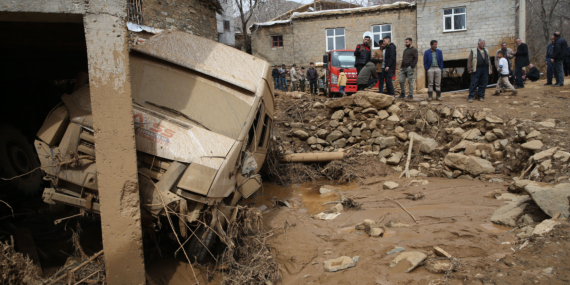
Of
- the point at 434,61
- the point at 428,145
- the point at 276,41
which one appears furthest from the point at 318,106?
the point at 276,41

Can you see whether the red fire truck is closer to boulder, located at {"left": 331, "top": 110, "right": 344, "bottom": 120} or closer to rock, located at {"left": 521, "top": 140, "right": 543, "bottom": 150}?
boulder, located at {"left": 331, "top": 110, "right": 344, "bottom": 120}

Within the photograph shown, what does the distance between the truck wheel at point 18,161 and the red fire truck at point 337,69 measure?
32.5ft

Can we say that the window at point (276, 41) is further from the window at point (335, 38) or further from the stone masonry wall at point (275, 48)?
the window at point (335, 38)

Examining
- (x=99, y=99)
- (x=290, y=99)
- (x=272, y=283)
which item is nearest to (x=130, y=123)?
(x=99, y=99)

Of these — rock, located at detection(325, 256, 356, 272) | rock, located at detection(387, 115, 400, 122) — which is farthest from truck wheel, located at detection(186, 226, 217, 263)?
rock, located at detection(387, 115, 400, 122)

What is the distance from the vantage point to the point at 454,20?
20.4 m

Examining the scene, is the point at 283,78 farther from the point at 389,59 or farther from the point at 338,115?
the point at 389,59

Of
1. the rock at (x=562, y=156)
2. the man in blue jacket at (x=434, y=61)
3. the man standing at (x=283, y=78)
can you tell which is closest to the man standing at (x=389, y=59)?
the man in blue jacket at (x=434, y=61)

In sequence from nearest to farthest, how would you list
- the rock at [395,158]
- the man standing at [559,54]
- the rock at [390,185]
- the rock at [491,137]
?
the rock at [390,185] → the rock at [491,137] → the rock at [395,158] → the man standing at [559,54]

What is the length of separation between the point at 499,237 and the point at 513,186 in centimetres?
217

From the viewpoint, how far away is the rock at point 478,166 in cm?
719

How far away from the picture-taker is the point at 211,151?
3859 mm

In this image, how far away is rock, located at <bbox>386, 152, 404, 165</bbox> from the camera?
8467 mm

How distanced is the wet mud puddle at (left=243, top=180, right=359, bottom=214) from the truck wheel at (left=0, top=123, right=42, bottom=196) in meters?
3.65
